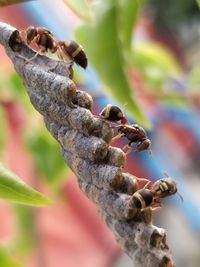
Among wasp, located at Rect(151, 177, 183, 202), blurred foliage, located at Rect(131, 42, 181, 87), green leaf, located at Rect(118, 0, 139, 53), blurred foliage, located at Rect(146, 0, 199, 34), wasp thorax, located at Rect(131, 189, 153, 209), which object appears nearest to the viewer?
wasp thorax, located at Rect(131, 189, 153, 209)

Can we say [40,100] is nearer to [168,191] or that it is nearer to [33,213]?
[168,191]

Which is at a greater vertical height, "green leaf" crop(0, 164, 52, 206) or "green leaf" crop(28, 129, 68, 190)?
"green leaf" crop(28, 129, 68, 190)

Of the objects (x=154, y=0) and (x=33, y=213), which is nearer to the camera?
(x=33, y=213)

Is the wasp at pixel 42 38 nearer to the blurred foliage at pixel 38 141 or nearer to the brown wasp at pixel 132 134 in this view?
the brown wasp at pixel 132 134

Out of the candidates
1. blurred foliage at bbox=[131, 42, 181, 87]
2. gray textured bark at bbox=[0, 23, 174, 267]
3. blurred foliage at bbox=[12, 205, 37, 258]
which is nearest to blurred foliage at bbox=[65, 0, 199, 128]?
gray textured bark at bbox=[0, 23, 174, 267]

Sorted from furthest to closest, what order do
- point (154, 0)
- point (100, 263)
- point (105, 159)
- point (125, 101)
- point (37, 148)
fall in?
1. point (154, 0)
2. point (100, 263)
3. point (37, 148)
4. point (125, 101)
5. point (105, 159)

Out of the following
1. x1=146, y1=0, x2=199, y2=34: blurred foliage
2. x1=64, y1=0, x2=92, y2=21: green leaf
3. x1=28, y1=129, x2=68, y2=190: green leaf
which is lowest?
x1=64, y1=0, x2=92, y2=21: green leaf

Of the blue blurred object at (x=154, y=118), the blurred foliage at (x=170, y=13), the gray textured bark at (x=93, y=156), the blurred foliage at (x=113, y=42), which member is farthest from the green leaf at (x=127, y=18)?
the blurred foliage at (x=170, y=13)

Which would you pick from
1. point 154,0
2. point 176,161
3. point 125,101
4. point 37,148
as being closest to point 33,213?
point 37,148

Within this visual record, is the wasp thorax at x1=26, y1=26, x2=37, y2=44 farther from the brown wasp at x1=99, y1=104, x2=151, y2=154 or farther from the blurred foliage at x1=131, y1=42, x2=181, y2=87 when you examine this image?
the blurred foliage at x1=131, y1=42, x2=181, y2=87
